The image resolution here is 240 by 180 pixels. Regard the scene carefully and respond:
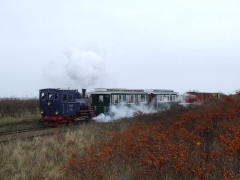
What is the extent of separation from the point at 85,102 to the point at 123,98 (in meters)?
2.99

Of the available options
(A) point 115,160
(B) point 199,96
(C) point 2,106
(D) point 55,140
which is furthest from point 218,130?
(B) point 199,96

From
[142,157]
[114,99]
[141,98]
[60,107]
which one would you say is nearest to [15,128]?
[60,107]

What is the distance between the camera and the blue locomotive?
1808cm

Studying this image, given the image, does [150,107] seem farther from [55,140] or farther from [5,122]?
[55,140]

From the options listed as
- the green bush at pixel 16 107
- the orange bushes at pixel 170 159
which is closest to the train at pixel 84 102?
the green bush at pixel 16 107

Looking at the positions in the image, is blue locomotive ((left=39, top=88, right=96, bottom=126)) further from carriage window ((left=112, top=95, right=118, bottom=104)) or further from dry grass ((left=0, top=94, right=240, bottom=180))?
dry grass ((left=0, top=94, right=240, bottom=180))

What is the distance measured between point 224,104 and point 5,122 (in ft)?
46.2

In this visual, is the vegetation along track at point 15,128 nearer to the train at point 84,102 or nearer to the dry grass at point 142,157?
the train at point 84,102

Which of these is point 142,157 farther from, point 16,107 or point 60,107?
point 16,107

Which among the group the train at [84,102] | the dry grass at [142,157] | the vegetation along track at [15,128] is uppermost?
the train at [84,102]

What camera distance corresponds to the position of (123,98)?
21.0m

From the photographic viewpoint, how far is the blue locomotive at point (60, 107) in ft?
59.3

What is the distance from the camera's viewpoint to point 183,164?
16.1 ft

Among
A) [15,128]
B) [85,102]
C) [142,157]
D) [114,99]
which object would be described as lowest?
[15,128]
